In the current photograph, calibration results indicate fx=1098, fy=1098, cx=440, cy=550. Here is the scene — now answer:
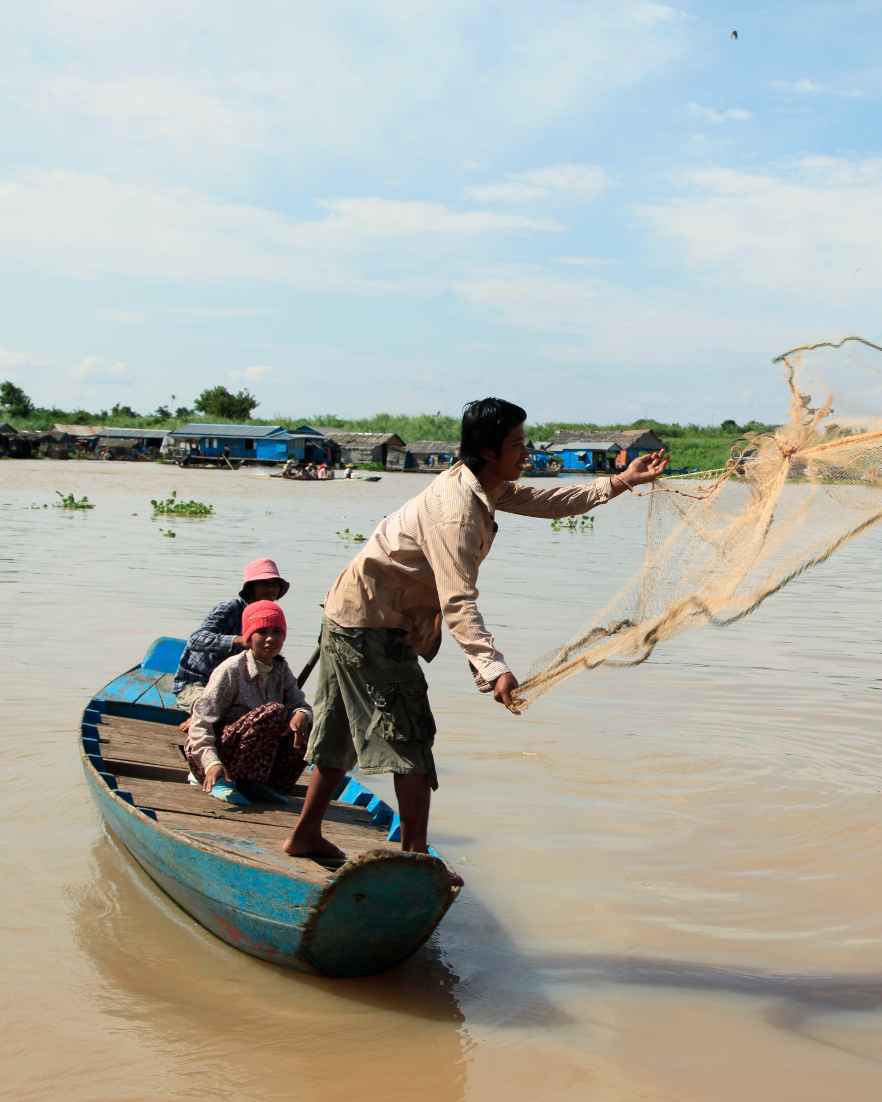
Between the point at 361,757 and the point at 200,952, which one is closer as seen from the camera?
the point at 361,757

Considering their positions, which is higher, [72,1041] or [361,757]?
[361,757]

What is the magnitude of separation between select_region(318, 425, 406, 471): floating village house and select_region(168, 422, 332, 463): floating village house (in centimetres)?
292

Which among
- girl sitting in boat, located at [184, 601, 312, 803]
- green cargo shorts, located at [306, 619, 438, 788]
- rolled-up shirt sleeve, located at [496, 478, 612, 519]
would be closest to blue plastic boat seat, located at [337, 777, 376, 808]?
girl sitting in boat, located at [184, 601, 312, 803]

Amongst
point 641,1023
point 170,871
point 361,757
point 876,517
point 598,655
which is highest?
point 876,517

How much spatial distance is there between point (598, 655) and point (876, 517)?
0.94 metres

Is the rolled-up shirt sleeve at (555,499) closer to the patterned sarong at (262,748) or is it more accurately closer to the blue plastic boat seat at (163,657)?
the patterned sarong at (262,748)

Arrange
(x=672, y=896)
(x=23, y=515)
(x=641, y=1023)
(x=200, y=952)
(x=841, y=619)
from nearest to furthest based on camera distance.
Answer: (x=641, y=1023), (x=200, y=952), (x=672, y=896), (x=841, y=619), (x=23, y=515)

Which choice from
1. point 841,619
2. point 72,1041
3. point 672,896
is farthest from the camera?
point 841,619

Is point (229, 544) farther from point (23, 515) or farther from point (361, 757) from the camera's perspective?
point (361, 757)

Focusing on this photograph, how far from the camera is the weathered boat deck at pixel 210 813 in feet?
11.8

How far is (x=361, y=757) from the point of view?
3.25 metres

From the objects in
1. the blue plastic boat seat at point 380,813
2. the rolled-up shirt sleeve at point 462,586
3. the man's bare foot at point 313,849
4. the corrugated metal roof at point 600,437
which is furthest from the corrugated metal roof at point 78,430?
the rolled-up shirt sleeve at point 462,586

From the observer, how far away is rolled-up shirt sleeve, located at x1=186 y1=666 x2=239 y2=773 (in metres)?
4.38

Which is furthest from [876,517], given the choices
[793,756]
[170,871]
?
[793,756]
